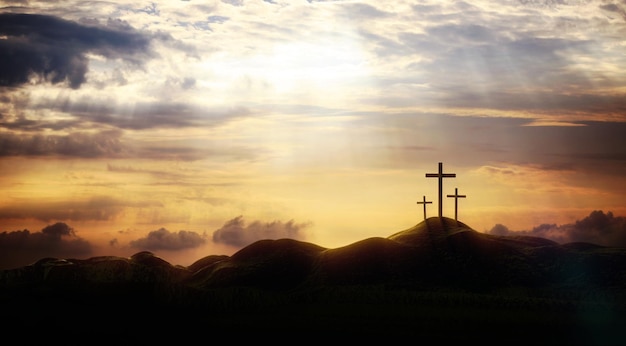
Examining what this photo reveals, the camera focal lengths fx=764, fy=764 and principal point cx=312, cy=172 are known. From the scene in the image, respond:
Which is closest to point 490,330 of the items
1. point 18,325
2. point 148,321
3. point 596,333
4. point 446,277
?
point 596,333

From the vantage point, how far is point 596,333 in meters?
66.5

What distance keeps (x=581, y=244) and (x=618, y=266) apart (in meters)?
9.74

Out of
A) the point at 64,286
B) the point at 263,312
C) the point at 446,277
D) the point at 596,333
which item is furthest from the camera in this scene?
the point at 446,277

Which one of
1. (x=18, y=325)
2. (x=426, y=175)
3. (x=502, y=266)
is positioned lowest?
(x=18, y=325)

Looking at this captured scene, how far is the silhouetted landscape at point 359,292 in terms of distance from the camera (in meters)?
67.6

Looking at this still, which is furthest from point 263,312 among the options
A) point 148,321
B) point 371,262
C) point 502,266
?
point 502,266

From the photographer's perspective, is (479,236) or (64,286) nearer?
(64,286)

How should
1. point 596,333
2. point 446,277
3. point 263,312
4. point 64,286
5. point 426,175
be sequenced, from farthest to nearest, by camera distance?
point 426,175 → point 446,277 → point 64,286 → point 263,312 → point 596,333

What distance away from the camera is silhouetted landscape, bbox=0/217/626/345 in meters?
67.6

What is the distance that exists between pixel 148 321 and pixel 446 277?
34115mm

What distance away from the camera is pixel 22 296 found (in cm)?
7762

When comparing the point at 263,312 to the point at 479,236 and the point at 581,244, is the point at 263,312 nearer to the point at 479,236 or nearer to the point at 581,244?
the point at 479,236

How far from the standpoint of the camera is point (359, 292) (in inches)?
3216

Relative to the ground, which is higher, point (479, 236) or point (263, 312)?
point (479, 236)
